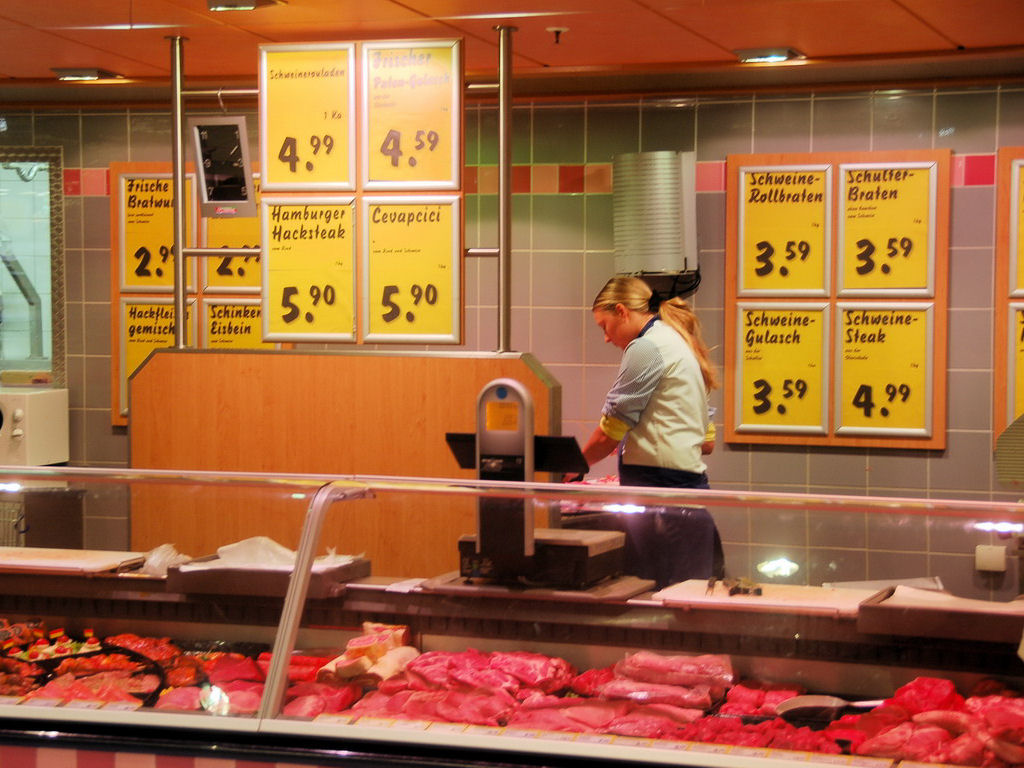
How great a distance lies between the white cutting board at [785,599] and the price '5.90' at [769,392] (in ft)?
11.1

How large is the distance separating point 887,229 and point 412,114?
8.30 ft

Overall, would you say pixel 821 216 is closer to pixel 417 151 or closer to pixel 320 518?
pixel 417 151

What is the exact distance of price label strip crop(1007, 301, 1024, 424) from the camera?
5750 mm

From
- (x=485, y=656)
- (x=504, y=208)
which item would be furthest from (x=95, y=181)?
(x=485, y=656)

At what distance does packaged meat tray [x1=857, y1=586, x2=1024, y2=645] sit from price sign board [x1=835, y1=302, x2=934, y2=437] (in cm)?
337

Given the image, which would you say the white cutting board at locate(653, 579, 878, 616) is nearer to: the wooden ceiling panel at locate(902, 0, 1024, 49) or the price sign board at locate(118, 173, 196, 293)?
the wooden ceiling panel at locate(902, 0, 1024, 49)

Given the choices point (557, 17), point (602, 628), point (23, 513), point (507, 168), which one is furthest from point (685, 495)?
point (557, 17)

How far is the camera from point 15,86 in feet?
20.8

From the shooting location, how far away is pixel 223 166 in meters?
5.09

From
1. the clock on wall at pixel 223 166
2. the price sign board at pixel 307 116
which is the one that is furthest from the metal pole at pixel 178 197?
the price sign board at pixel 307 116

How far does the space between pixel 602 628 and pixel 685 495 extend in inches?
15.4

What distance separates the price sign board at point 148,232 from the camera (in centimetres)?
672

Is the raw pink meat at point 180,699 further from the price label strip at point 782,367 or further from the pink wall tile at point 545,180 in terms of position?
the pink wall tile at point 545,180

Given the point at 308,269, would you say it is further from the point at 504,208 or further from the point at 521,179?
the point at 521,179
